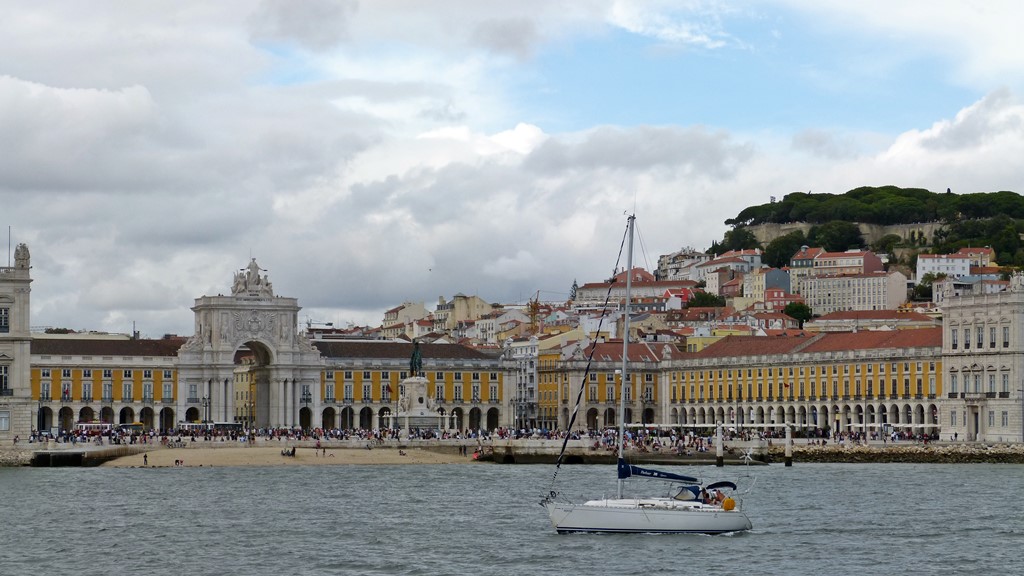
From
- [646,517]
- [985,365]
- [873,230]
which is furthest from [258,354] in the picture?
[873,230]

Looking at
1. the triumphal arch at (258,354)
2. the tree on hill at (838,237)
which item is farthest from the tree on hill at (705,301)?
the triumphal arch at (258,354)

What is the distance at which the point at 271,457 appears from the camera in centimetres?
7700

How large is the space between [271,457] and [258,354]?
31147 millimetres

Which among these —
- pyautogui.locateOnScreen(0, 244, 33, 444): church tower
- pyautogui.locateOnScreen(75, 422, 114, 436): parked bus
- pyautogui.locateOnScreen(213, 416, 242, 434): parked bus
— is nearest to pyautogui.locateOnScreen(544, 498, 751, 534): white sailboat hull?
pyautogui.locateOnScreen(0, 244, 33, 444): church tower

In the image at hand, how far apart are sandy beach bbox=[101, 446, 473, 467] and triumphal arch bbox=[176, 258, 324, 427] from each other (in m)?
23.1

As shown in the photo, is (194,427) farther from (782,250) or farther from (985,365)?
(782,250)

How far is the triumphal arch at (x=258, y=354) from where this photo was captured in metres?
104

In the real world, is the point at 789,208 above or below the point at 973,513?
above

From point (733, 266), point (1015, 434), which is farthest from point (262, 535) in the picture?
point (733, 266)

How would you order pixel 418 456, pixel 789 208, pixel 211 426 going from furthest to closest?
pixel 789 208 → pixel 211 426 → pixel 418 456

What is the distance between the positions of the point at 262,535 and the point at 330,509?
7121mm

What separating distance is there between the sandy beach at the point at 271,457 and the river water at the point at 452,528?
22.2 ft

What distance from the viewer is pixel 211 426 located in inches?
3644

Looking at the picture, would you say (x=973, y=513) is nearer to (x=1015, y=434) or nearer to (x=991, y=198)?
(x=1015, y=434)
